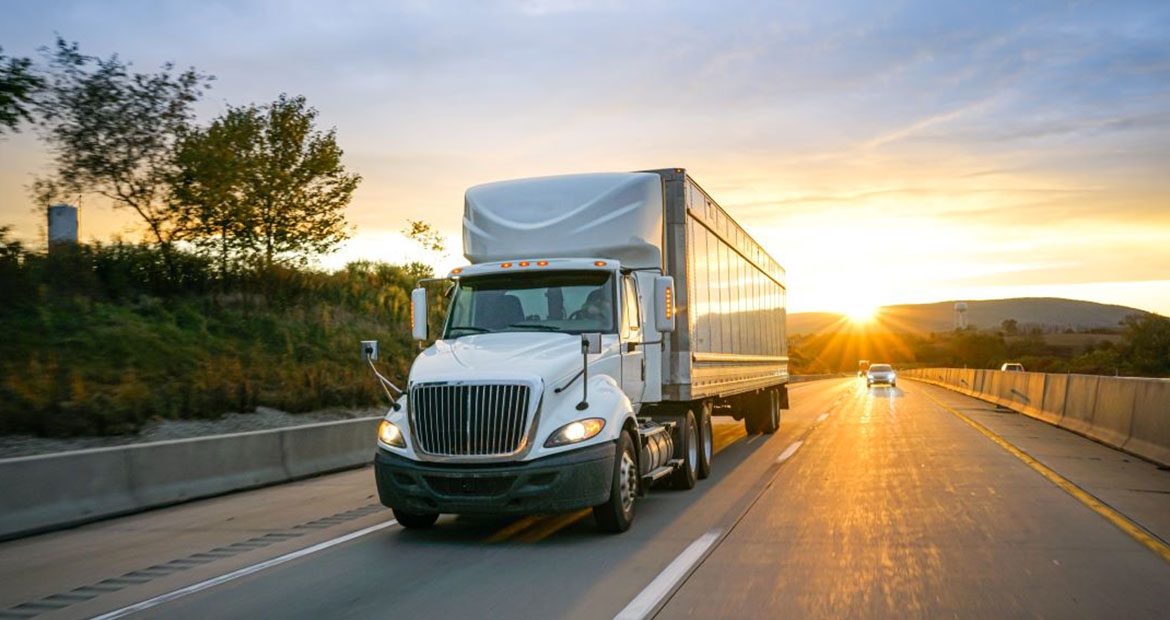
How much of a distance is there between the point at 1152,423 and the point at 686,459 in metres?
7.74

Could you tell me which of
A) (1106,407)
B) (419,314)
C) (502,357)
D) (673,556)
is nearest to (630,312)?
(502,357)

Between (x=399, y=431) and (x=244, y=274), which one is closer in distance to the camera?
(x=399, y=431)

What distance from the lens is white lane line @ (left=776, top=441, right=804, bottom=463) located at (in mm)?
15312

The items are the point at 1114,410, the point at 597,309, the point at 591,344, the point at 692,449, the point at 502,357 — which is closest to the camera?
the point at 502,357

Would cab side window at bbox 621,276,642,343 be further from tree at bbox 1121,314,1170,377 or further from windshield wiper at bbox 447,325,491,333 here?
tree at bbox 1121,314,1170,377

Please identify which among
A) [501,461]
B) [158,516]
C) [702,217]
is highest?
[702,217]

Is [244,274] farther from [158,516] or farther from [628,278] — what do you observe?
[628,278]

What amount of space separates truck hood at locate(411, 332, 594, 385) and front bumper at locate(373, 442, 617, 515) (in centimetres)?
74

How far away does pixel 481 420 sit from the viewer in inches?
333

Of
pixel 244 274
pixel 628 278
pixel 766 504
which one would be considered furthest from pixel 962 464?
pixel 244 274

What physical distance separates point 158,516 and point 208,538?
1.87 m

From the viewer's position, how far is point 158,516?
10.8 metres

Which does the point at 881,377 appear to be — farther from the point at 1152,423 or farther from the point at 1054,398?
the point at 1152,423

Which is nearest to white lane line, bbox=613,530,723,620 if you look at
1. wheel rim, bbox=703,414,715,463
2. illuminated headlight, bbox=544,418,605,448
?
illuminated headlight, bbox=544,418,605,448
